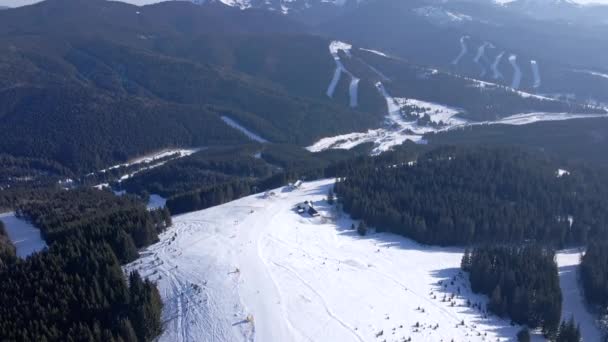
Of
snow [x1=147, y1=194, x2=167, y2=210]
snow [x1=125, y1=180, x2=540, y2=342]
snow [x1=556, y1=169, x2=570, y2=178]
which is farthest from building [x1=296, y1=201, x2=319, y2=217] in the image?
snow [x1=556, y1=169, x2=570, y2=178]

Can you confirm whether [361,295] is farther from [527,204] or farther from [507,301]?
[527,204]

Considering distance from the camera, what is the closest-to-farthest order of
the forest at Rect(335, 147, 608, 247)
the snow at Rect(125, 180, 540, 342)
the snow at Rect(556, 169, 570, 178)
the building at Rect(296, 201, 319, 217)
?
the snow at Rect(125, 180, 540, 342) < the forest at Rect(335, 147, 608, 247) < the building at Rect(296, 201, 319, 217) < the snow at Rect(556, 169, 570, 178)

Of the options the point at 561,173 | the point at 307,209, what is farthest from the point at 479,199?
the point at 307,209

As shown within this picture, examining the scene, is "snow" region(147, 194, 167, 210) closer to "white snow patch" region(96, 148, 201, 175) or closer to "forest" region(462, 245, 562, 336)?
"white snow patch" region(96, 148, 201, 175)

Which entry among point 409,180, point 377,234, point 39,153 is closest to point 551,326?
point 377,234

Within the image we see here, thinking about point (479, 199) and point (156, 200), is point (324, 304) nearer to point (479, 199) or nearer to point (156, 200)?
point (479, 199)

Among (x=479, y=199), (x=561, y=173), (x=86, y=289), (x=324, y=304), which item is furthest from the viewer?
(x=561, y=173)

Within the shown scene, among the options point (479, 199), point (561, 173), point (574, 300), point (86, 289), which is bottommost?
point (574, 300)
